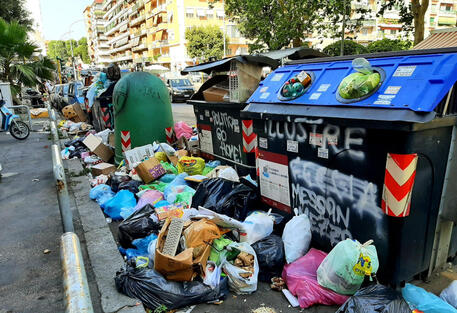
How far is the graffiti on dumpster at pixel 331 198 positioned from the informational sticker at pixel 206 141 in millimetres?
2701

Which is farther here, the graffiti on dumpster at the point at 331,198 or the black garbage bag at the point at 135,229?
the black garbage bag at the point at 135,229

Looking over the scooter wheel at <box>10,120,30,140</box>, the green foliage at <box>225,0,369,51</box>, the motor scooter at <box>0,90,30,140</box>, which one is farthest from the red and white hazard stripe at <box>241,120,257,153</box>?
the green foliage at <box>225,0,369,51</box>

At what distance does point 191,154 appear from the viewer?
20.7 feet

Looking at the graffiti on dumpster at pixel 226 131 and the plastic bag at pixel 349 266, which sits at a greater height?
the graffiti on dumpster at pixel 226 131

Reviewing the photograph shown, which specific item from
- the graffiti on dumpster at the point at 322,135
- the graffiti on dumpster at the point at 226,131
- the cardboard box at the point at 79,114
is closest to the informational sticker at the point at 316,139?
the graffiti on dumpster at the point at 322,135

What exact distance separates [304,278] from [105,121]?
26.0 feet

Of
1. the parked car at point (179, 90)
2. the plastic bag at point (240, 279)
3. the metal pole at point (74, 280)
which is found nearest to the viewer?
the metal pole at point (74, 280)

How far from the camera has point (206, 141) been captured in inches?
232

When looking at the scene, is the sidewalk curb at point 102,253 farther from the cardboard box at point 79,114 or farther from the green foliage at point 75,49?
the green foliage at point 75,49

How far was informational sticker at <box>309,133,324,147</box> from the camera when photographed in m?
2.86

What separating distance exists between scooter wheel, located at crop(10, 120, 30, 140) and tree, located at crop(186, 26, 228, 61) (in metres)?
34.5

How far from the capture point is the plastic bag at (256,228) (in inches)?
125

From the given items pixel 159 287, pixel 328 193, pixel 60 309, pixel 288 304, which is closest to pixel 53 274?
pixel 60 309

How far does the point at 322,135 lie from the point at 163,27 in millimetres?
55141
